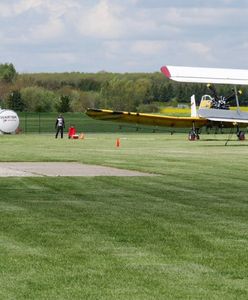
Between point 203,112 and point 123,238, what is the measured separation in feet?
138

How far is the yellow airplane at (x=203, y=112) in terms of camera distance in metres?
47.3

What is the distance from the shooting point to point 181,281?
9617 millimetres

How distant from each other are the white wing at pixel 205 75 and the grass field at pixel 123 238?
24351 millimetres

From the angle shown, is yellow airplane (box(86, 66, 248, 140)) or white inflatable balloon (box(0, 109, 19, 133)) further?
white inflatable balloon (box(0, 109, 19, 133))

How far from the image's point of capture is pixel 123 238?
1255cm

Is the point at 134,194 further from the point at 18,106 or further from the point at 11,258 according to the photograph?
the point at 18,106

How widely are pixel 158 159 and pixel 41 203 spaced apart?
625 inches

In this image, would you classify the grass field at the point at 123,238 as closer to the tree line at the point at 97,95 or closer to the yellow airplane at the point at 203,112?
the yellow airplane at the point at 203,112

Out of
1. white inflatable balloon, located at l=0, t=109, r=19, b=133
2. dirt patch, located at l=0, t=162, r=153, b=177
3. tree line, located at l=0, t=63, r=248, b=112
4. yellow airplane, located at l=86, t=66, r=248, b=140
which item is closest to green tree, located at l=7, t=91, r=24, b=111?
tree line, located at l=0, t=63, r=248, b=112

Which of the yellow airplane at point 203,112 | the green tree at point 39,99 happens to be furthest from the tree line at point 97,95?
the yellow airplane at point 203,112

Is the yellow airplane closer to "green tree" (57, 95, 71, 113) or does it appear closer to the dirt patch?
the dirt patch

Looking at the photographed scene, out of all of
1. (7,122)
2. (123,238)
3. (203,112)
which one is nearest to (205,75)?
(203,112)

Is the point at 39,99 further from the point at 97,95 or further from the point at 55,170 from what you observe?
the point at 55,170

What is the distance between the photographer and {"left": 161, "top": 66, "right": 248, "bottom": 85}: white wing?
46.9 meters
